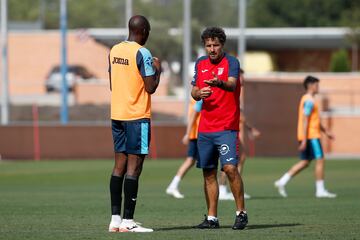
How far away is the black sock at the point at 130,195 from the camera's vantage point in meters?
10.8

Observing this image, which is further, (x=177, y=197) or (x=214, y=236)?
(x=177, y=197)

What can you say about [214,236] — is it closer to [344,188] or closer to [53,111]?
[344,188]

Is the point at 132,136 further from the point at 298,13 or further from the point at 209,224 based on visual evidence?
the point at 298,13

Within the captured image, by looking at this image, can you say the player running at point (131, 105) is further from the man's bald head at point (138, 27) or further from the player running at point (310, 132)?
the player running at point (310, 132)

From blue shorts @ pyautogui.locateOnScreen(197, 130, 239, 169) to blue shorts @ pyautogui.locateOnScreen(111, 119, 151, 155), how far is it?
29.9 inches

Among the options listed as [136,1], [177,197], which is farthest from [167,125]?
[136,1]

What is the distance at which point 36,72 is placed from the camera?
198 feet

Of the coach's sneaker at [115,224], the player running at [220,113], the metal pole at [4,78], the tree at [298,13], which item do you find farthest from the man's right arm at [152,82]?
the tree at [298,13]

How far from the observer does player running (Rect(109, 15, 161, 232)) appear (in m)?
10.6

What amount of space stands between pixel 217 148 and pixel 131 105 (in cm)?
115

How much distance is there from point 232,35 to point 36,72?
40.9ft

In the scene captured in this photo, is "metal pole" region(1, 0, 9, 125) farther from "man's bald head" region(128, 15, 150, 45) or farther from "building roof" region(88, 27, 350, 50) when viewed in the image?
"building roof" region(88, 27, 350, 50)

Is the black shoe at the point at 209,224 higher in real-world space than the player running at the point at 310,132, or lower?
lower

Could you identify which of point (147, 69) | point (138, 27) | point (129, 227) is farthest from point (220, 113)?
point (129, 227)
